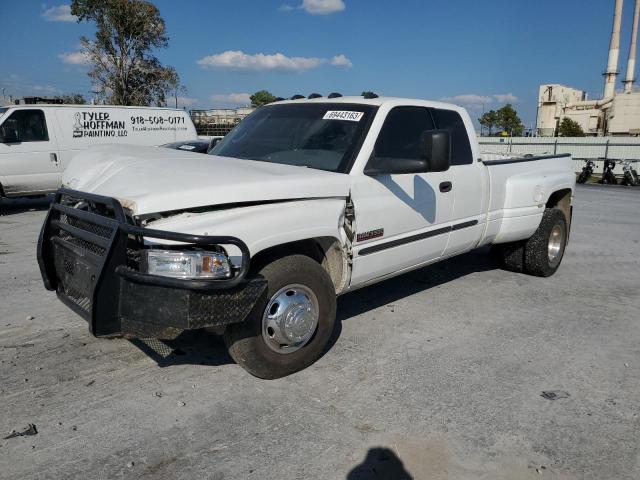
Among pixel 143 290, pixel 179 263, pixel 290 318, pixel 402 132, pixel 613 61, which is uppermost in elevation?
pixel 613 61

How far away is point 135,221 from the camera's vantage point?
290 cm

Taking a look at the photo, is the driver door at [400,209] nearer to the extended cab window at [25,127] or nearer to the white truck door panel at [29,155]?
the white truck door panel at [29,155]

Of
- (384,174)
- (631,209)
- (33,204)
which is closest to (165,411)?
(384,174)

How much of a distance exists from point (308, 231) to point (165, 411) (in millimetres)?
1390

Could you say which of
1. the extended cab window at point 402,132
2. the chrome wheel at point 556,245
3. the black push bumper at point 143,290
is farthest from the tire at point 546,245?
the black push bumper at point 143,290

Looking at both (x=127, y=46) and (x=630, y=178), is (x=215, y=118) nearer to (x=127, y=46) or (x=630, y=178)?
(x=127, y=46)

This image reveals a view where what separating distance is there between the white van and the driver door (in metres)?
8.95

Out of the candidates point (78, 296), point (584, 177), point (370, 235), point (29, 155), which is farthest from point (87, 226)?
point (584, 177)

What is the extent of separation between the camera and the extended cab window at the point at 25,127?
1033 centimetres

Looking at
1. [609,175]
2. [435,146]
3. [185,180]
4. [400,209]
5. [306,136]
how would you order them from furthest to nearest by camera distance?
[609,175] → [306,136] → [400,209] → [435,146] → [185,180]

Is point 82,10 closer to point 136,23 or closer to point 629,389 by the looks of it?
point 136,23

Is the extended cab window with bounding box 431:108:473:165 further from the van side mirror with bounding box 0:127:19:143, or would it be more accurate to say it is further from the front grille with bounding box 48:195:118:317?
the van side mirror with bounding box 0:127:19:143

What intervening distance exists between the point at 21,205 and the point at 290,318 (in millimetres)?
10781

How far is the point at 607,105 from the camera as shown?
210 feet
